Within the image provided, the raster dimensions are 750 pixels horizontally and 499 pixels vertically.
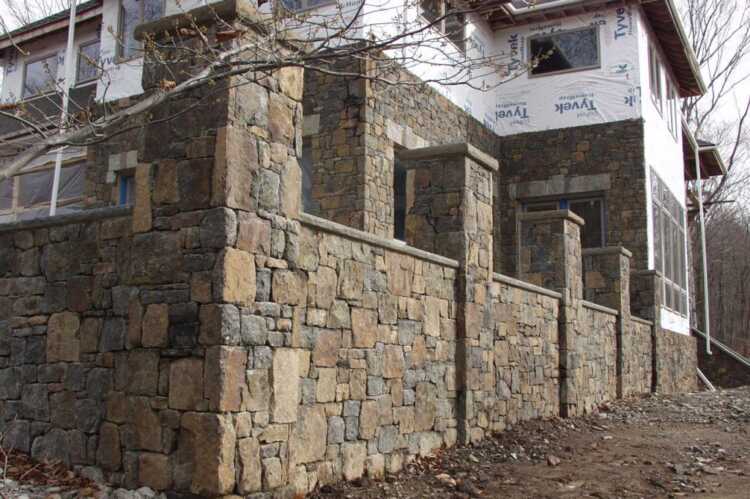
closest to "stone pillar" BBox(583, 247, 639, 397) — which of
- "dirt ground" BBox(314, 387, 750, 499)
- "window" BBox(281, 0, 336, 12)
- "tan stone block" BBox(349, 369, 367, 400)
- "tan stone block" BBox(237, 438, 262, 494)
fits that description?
"dirt ground" BBox(314, 387, 750, 499)

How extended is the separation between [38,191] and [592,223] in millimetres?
11159

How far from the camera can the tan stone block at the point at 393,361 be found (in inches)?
255

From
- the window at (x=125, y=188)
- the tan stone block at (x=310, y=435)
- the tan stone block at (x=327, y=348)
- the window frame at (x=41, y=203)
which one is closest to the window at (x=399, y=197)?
the window at (x=125, y=188)

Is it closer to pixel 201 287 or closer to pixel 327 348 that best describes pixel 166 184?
pixel 201 287

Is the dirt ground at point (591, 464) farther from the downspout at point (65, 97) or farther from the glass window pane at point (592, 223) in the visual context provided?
the glass window pane at point (592, 223)

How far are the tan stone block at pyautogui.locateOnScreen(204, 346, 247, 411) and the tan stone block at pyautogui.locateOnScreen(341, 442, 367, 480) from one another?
1407 mm

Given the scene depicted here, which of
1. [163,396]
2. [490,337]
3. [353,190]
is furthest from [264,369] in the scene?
→ [353,190]

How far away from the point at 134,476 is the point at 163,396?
1.79ft

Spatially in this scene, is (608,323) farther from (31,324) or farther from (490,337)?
(31,324)

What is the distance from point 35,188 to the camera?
16312mm

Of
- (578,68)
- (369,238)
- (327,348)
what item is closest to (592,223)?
(578,68)

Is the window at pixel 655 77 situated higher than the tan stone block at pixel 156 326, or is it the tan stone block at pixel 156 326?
the window at pixel 655 77

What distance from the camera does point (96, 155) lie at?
14.5 meters

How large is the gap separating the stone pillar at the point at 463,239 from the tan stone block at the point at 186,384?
351 centimetres
